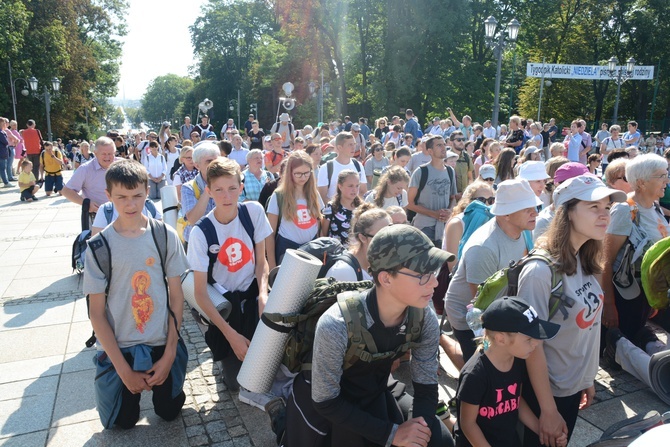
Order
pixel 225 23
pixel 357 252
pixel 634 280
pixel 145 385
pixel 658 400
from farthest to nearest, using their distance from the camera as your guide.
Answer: pixel 225 23 → pixel 634 280 → pixel 658 400 → pixel 357 252 → pixel 145 385

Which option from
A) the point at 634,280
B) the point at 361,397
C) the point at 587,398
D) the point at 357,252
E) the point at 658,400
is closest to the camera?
the point at 361,397

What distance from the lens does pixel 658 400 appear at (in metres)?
4.23

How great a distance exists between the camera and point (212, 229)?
13.0 feet

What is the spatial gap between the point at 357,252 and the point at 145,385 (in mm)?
1774

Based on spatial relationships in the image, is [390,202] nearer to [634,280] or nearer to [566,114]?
[634,280]

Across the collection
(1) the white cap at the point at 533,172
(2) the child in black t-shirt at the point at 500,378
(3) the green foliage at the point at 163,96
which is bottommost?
(2) the child in black t-shirt at the point at 500,378

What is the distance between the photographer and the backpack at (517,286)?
2.80 metres

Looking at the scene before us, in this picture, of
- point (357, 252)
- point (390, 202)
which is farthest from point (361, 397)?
point (390, 202)

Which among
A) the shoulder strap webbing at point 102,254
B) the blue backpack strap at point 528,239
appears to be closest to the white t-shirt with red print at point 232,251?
the shoulder strap webbing at point 102,254

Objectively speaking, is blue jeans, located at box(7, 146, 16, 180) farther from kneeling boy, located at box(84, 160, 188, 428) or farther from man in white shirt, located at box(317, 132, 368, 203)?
kneeling boy, located at box(84, 160, 188, 428)

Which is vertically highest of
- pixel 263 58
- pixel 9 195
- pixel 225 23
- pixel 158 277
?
pixel 225 23

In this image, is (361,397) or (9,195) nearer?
(361,397)

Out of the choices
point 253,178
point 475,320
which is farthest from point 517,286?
point 253,178

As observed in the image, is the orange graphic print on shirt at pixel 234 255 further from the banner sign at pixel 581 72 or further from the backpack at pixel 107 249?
the banner sign at pixel 581 72
